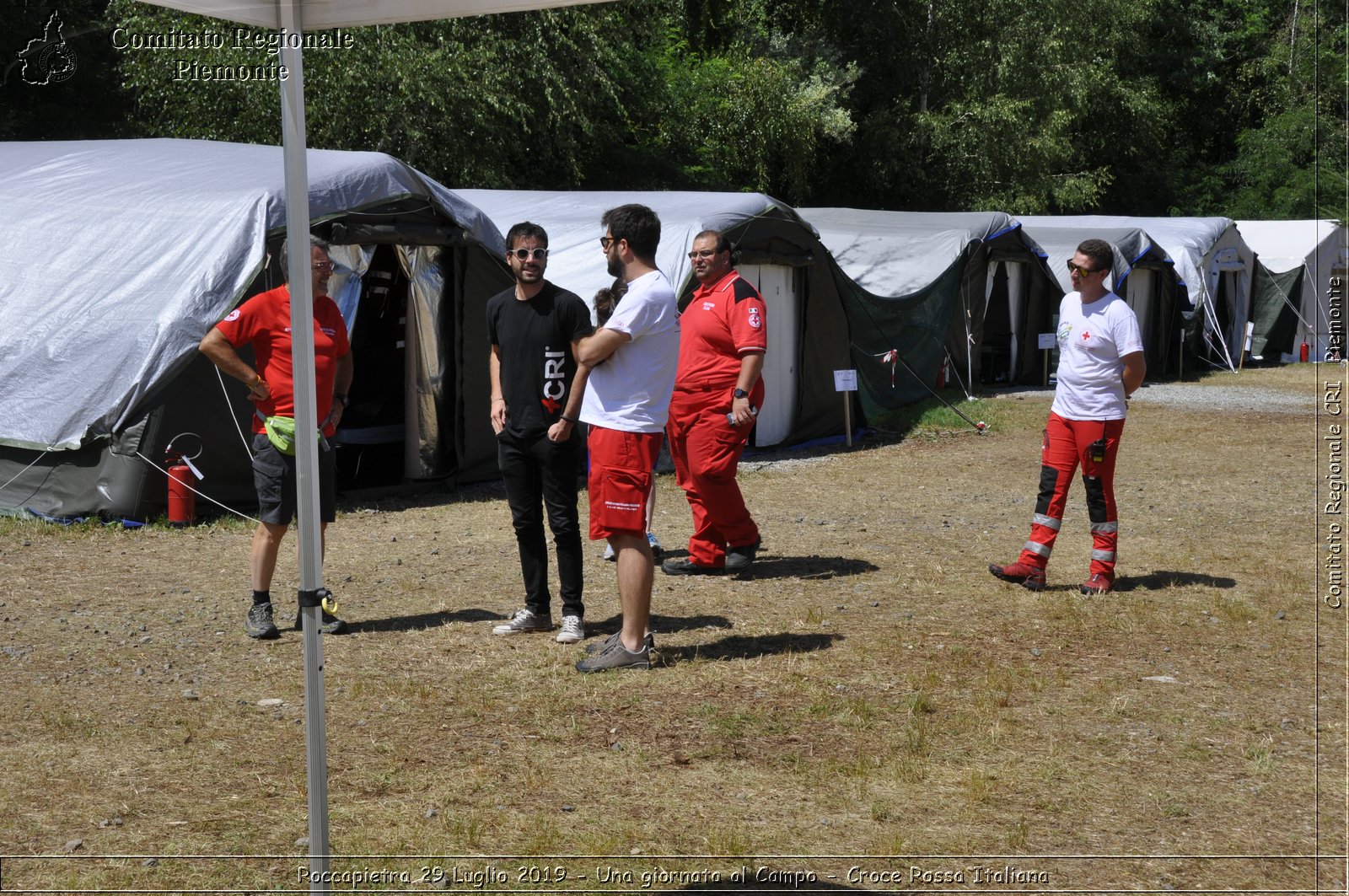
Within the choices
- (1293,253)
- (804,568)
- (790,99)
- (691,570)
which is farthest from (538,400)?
(1293,253)

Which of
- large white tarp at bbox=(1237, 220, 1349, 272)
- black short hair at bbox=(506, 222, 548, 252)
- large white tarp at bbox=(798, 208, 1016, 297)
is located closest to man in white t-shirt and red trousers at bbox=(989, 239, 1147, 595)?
black short hair at bbox=(506, 222, 548, 252)

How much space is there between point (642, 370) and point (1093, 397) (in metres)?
2.79

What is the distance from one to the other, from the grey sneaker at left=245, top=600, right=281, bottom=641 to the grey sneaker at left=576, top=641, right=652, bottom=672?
61.6 inches

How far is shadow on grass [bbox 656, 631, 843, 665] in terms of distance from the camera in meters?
5.93

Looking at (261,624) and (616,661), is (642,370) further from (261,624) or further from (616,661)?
(261,624)

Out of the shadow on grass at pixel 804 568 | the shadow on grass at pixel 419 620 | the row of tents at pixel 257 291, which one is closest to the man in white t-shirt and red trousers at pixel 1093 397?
the row of tents at pixel 257 291

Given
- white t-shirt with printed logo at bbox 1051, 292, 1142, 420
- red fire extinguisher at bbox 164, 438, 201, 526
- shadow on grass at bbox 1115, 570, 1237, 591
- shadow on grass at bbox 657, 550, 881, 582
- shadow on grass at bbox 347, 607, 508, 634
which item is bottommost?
shadow on grass at bbox 1115, 570, 1237, 591

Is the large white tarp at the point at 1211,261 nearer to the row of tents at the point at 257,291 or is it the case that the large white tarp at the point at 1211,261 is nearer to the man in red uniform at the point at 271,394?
the row of tents at the point at 257,291

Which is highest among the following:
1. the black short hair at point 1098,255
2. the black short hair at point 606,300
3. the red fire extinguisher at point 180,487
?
the black short hair at point 1098,255

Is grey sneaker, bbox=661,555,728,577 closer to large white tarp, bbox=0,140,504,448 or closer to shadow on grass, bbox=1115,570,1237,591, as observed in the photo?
shadow on grass, bbox=1115,570,1237,591

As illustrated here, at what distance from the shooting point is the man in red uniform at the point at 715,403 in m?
7.41

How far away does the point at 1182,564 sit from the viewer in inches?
318

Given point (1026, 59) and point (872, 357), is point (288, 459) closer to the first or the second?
point (872, 357)

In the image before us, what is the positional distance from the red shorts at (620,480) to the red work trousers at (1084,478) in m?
2.60
